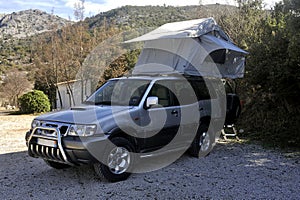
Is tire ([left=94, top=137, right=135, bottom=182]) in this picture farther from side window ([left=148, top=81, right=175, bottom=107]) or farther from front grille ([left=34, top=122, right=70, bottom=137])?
side window ([left=148, top=81, right=175, bottom=107])

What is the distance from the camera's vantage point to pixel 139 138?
5.70 m

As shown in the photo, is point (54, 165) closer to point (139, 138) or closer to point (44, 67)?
point (139, 138)

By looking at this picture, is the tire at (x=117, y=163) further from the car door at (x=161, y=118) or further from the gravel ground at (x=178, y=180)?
the car door at (x=161, y=118)

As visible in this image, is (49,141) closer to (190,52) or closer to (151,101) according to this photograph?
(151,101)

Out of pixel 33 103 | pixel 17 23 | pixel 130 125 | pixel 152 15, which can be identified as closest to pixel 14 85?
pixel 33 103

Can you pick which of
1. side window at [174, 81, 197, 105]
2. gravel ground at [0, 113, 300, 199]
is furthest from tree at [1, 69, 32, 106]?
side window at [174, 81, 197, 105]

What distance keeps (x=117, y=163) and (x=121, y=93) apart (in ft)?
5.06

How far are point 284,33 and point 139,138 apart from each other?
6060mm

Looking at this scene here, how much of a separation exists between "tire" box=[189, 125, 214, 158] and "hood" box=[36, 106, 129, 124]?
226 centimetres

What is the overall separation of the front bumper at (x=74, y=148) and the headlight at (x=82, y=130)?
0.07 metres

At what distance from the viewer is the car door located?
19.2 ft

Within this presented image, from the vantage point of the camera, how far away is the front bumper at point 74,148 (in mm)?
4816

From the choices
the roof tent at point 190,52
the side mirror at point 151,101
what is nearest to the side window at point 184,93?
the roof tent at point 190,52

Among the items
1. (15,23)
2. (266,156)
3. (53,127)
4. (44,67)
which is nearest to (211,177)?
(266,156)
